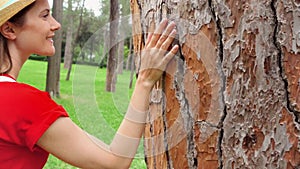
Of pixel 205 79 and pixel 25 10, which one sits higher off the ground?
pixel 25 10

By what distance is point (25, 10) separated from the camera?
100cm

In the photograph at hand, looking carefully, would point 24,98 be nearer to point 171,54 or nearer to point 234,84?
point 171,54

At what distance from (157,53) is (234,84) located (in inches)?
7.1

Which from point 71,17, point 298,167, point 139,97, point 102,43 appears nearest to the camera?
point 298,167

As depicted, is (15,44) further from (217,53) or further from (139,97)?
(217,53)

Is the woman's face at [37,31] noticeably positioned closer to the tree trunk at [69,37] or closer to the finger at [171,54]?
the finger at [171,54]

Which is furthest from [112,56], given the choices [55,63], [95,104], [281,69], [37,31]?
Answer: [55,63]

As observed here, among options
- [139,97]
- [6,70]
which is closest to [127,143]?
[139,97]

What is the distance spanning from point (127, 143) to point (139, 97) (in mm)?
102

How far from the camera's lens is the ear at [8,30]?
1000mm

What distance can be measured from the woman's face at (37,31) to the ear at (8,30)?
0.4 inches

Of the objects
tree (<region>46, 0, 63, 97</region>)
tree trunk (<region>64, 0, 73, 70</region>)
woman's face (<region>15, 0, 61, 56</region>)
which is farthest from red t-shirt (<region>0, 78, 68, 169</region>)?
tree trunk (<region>64, 0, 73, 70</region>)

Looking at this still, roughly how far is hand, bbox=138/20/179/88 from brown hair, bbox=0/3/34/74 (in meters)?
0.28

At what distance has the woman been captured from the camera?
91cm
